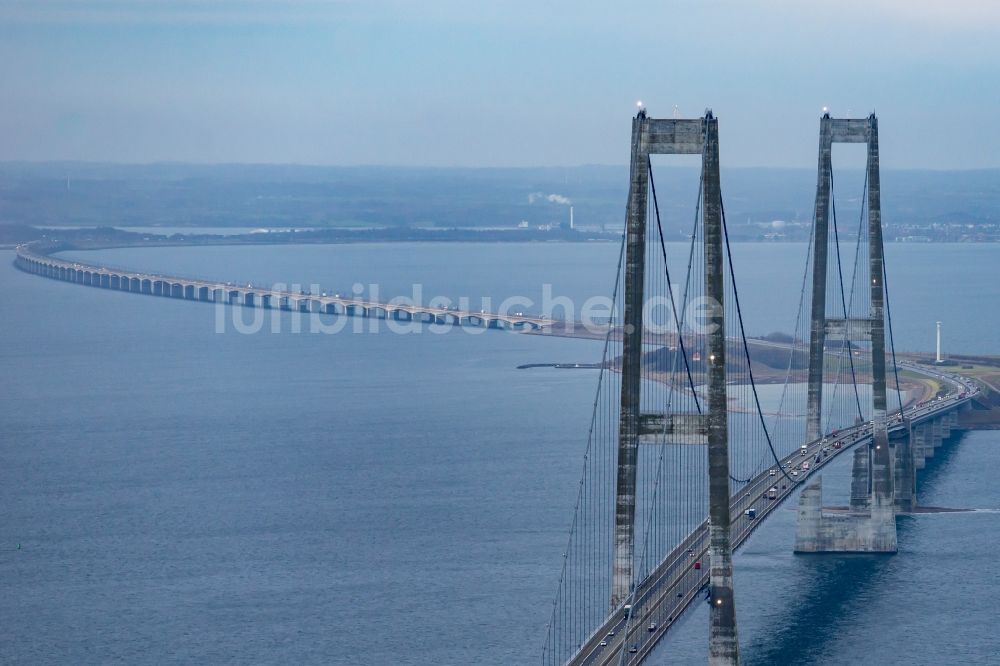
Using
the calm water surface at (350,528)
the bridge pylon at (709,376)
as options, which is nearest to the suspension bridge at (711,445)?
the bridge pylon at (709,376)

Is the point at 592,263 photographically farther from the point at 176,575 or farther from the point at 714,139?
the point at 714,139

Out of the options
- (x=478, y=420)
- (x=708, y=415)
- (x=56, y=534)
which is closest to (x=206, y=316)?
(x=478, y=420)

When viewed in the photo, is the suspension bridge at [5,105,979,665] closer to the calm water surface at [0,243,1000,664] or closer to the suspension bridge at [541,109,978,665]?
the suspension bridge at [541,109,978,665]

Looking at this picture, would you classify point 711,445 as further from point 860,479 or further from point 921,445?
point 921,445

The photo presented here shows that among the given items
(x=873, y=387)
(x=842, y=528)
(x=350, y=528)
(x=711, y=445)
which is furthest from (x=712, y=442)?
(x=350, y=528)

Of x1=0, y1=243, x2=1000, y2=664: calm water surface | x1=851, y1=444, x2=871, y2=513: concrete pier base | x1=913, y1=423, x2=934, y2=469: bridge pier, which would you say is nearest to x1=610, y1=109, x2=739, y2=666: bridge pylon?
x1=0, y1=243, x2=1000, y2=664: calm water surface
